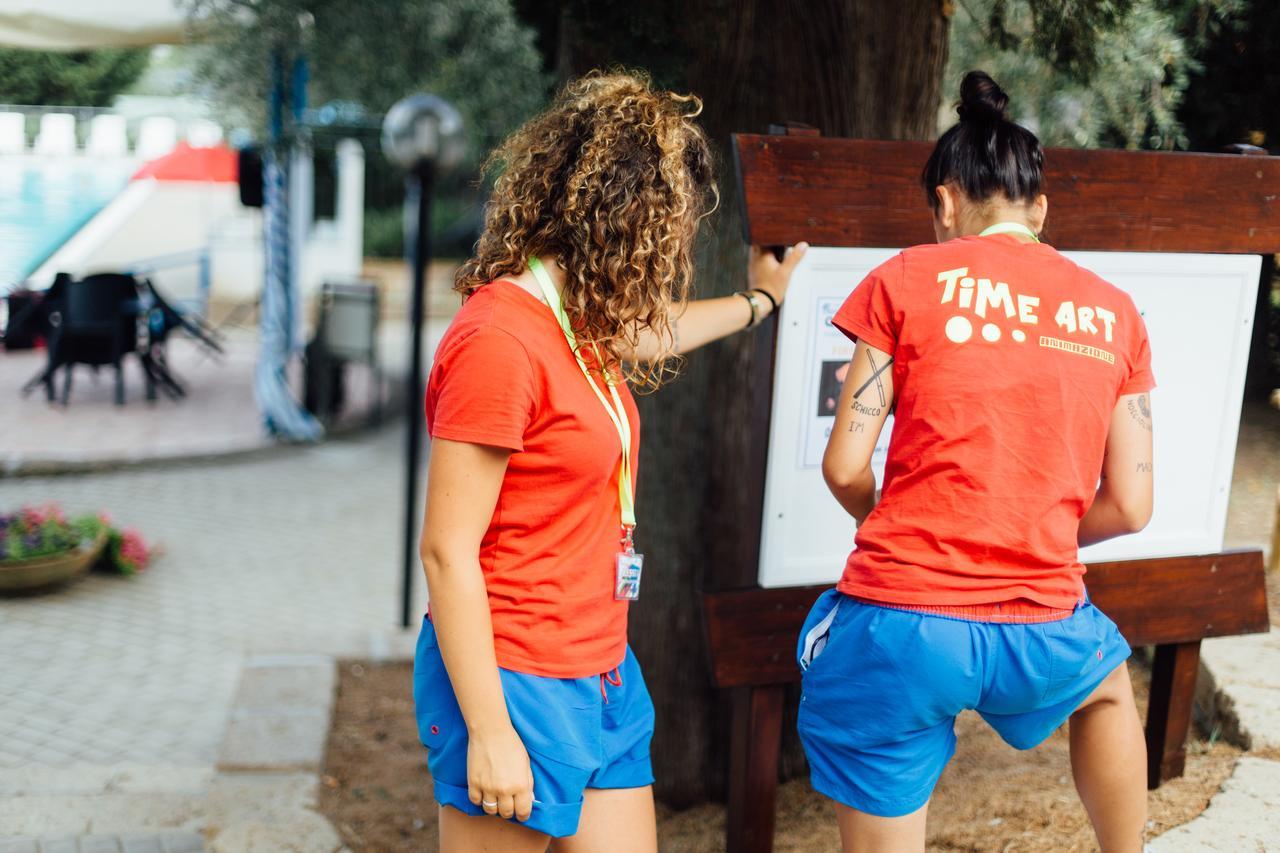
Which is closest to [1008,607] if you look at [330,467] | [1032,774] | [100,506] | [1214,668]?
[1032,774]

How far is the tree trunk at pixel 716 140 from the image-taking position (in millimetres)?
3244

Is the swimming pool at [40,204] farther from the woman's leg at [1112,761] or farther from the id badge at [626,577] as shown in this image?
the woman's leg at [1112,761]

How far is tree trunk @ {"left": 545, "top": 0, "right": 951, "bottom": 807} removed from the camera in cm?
324

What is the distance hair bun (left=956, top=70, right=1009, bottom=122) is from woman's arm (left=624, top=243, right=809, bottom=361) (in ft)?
1.83

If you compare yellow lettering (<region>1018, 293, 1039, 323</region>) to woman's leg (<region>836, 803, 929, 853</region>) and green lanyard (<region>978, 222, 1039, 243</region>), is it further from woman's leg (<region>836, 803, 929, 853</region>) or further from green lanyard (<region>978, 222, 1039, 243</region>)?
woman's leg (<region>836, 803, 929, 853</region>)

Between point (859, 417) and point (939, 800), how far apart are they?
5.61ft

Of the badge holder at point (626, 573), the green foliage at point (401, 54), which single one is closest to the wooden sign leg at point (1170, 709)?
the badge holder at point (626, 573)

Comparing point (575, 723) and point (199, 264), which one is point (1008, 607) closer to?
point (575, 723)

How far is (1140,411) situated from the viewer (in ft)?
7.25

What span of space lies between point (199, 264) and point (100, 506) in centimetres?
780

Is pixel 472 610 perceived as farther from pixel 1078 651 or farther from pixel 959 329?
pixel 1078 651

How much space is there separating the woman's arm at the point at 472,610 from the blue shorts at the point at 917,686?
1.91ft

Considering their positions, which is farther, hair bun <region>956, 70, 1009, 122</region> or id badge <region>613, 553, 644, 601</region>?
hair bun <region>956, 70, 1009, 122</region>

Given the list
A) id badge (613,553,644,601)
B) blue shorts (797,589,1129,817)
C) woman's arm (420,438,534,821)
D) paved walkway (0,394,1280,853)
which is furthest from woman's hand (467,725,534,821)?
paved walkway (0,394,1280,853)
